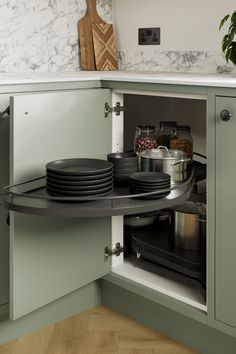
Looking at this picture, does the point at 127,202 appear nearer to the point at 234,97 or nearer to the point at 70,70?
the point at 234,97

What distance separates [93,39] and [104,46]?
8 cm

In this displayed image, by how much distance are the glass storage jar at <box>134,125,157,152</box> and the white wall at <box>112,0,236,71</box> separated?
45 cm

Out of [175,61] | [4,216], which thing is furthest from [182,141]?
[4,216]

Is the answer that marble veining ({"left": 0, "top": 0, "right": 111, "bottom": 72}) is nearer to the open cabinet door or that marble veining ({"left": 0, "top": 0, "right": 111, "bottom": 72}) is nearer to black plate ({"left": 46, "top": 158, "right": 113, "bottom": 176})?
the open cabinet door

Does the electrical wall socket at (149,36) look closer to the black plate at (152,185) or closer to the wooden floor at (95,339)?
the black plate at (152,185)

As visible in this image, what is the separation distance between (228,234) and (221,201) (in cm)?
12

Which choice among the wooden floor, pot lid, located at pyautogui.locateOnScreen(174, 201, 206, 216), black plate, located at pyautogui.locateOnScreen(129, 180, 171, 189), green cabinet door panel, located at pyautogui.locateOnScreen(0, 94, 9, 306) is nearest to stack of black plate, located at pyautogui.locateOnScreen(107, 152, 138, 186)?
black plate, located at pyautogui.locateOnScreen(129, 180, 171, 189)

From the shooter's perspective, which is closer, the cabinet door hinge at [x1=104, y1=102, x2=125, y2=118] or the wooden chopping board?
the cabinet door hinge at [x1=104, y1=102, x2=125, y2=118]

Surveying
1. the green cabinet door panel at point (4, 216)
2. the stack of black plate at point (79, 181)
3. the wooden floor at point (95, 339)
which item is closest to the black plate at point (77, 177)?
the stack of black plate at point (79, 181)

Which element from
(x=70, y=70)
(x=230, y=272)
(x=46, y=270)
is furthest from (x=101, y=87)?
(x=230, y=272)

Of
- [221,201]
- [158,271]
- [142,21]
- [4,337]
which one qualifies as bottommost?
[4,337]

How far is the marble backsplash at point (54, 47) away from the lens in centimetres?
240

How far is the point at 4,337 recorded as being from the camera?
6.84 feet

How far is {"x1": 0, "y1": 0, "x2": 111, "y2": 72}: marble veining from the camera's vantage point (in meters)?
2.41
